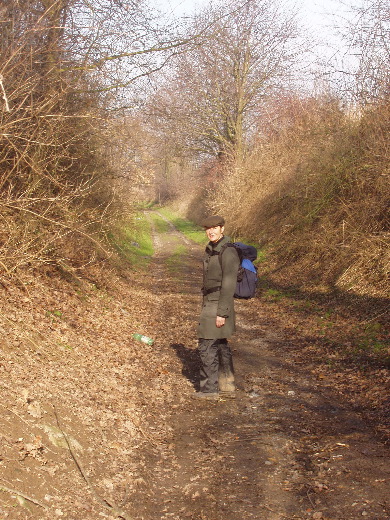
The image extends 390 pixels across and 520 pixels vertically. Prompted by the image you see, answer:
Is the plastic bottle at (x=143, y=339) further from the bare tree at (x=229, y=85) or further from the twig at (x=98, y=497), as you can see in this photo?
the bare tree at (x=229, y=85)

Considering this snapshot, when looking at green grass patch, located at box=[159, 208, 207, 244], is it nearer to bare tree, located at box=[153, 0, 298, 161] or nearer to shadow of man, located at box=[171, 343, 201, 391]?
bare tree, located at box=[153, 0, 298, 161]

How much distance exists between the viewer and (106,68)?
10.5 meters

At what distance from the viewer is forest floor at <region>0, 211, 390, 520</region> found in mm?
4125

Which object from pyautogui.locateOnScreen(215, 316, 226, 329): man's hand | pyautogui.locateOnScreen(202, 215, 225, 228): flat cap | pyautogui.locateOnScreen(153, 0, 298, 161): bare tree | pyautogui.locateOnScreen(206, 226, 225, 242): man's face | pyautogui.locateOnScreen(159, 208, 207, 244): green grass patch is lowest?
pyautogui.locateOnScreen(215, 316, 226, 329): man's hand

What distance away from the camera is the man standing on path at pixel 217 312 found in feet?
20.9

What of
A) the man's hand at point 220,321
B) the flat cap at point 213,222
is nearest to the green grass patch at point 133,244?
the flat cap at point 213,222

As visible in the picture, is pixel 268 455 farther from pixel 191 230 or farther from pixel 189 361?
pixel 191 230

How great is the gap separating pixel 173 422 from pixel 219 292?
1.72 meters

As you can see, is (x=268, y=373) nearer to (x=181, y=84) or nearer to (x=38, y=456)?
(x=38, y=456)

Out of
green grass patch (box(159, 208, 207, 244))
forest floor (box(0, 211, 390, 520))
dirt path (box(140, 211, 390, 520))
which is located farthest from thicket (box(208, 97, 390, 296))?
dirt path (box(140, 211, 390, 520))

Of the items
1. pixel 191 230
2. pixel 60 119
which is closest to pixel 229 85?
pixel 191 230

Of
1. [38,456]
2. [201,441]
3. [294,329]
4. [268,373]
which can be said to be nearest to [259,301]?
[294,329]

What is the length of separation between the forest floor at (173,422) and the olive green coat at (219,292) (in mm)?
973

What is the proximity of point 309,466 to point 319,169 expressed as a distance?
524 inches
